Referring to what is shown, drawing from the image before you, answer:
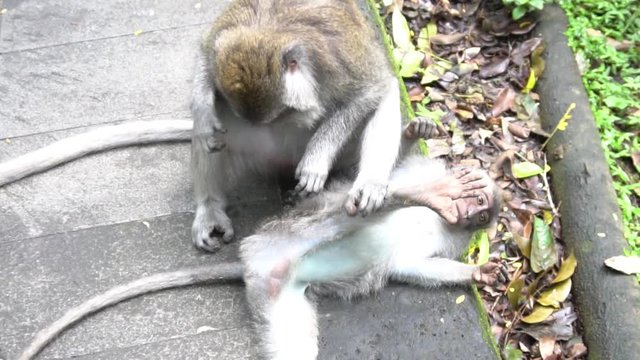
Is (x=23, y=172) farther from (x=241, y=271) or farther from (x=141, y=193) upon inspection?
(x=241, y=271)

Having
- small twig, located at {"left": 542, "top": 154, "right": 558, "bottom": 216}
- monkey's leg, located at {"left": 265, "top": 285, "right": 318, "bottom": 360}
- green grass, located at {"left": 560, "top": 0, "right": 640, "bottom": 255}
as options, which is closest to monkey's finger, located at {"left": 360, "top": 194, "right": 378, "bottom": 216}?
monkey's leg, located at {"left": 265, "top": 285, "right": 318, "bottom": 360}

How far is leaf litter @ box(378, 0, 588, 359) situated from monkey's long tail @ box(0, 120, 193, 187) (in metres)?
1.98

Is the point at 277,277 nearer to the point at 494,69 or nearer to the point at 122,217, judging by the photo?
the point at 122,217

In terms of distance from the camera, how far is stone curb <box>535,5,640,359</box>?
475 cm

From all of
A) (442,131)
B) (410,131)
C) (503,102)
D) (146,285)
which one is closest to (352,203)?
(410,131)

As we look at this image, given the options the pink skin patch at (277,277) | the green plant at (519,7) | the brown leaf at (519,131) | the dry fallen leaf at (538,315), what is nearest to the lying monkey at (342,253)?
the pink skin patch at (277,277)

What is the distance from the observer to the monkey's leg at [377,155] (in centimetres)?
412

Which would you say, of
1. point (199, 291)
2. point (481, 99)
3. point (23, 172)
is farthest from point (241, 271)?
point (481, 99)

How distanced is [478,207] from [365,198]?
633mm

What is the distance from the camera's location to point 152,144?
5047mm

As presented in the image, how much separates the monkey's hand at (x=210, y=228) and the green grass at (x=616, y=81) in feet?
8.96

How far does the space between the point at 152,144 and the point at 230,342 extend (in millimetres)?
1619

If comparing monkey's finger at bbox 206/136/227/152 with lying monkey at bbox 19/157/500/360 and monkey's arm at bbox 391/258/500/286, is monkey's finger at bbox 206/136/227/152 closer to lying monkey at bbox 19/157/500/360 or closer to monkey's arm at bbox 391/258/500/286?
lying monkey at bbox 19/157/500/360

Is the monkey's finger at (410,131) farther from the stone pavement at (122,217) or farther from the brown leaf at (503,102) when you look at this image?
the brown leaf at (503,102)
